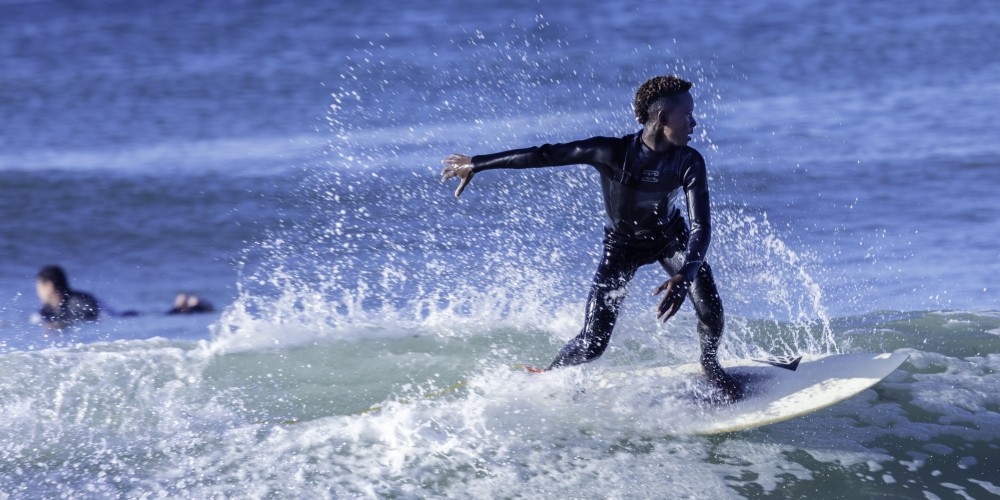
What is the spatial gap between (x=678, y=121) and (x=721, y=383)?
162cm

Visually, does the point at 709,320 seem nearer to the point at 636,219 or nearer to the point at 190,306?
the point at 636,219

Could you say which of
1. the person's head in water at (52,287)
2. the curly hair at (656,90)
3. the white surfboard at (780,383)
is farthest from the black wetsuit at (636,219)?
the person's head in water at (52,287)

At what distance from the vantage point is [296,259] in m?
11.2

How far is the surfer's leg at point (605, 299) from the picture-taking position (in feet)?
20.0

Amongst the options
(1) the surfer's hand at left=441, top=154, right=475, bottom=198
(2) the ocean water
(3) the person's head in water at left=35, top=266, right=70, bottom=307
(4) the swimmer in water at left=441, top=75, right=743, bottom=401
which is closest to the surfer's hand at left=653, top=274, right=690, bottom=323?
(4) the swimmer in water at left=441, top=75, right=743, bottom=401

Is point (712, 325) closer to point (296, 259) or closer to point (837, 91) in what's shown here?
point (296, 259)

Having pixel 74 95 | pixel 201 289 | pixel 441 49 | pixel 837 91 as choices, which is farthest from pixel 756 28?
pixel 201 289

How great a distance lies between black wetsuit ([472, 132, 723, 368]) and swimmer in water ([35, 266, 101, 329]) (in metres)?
4.66

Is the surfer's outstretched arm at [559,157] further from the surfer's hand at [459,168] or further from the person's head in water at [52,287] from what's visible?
the person's head in water at [52,287]

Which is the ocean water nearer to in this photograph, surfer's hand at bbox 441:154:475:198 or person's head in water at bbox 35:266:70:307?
person's head in water at bbox 35:266:70:307

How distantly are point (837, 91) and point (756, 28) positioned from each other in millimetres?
5217

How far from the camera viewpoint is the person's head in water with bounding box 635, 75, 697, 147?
5.67 m

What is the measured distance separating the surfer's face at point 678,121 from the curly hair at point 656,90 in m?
0.05

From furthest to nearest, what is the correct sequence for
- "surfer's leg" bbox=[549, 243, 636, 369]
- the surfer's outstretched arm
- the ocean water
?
1. "surfer's leg" bbox=[549, 243, 636, 369]
2. the ocean water
3. the surfer's outstretched arm
